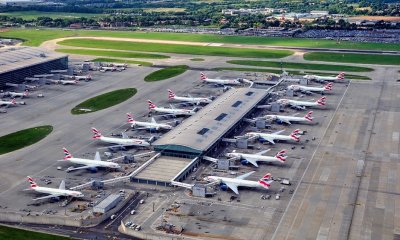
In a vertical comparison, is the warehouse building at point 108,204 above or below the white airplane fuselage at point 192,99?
below

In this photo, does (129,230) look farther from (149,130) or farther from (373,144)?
(373,144)

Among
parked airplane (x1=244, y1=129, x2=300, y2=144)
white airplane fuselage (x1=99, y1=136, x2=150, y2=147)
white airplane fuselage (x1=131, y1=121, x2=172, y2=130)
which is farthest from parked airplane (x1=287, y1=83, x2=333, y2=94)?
white airplane fuselage (x1=99, y1=136, x2=150, y2=147)

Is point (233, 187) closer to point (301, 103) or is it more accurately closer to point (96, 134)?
point (96, 134)

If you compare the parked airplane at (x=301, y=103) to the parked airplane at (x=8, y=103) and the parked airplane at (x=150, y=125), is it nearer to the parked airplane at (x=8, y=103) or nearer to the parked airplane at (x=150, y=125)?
the parked airplane at (x=150, y=125)

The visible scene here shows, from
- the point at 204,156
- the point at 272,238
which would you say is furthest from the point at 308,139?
the point at 272,238

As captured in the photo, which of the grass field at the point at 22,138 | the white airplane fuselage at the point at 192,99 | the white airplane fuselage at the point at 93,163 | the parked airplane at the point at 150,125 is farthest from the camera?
the white airplane fuselage at the point at 192,99

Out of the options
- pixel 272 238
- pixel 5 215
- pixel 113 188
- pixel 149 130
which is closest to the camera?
pixel 272 238

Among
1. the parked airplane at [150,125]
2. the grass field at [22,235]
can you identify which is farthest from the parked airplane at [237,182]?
the parked airplane at [150,125]
